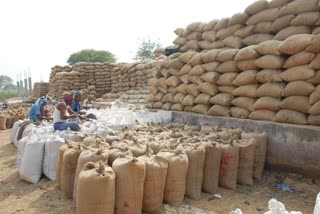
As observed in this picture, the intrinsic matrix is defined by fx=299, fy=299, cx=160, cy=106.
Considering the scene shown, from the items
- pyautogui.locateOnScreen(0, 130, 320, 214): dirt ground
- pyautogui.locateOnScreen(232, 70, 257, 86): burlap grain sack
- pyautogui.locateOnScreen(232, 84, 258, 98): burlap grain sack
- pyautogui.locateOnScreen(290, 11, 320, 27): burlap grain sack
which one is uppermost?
pyautogui.locateOnScreen(290, 11, 320, 27): burlap grain sack

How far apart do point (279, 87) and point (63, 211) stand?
10.5 ft

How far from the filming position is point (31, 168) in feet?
12.2

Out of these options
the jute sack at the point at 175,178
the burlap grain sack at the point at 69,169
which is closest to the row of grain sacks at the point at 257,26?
the jute sack at the point at 175,178

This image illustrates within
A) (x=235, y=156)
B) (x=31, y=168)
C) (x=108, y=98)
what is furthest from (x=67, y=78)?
(x=235, y=156)

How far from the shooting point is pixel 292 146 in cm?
387

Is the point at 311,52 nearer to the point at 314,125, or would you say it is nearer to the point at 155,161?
the point at 314,125

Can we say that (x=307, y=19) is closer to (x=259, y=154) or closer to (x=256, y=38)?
(x=256, y=38)

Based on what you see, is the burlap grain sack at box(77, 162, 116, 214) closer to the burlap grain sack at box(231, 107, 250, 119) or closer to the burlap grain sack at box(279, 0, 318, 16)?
the burlap grain sack at box(231, 107, 250, 119)

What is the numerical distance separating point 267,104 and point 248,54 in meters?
0.85

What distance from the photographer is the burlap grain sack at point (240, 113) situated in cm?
466

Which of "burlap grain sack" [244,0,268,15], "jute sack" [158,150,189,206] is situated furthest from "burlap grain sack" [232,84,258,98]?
"jute sack" [158,150,189,206]

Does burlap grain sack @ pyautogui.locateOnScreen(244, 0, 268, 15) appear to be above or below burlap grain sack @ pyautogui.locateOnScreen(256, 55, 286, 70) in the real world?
above

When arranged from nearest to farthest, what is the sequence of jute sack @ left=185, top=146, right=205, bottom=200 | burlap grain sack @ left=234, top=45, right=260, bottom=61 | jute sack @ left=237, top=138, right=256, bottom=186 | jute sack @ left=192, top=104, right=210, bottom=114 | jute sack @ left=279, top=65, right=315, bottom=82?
jute sack @ left=185, top=146, right=205, bottom=200
jute sack @ left=237, top=138, right=256, bottom=186
jute sack @ left=279, top=65, right=315, bottom=82
burlap grain sack @ left=234, top=45, right=260, bottom=61
jute sack @ left=192, top=104, right=210, bottom=114

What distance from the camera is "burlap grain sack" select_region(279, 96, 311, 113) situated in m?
3.87
